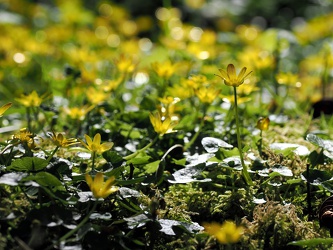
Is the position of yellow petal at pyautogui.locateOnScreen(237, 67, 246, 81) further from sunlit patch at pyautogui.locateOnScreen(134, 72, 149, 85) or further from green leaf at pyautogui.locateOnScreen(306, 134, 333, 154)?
sunlit patch at pyautogui.locateOnScreen(134, 72, 149, 85)

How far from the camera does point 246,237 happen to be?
1221 millimetres

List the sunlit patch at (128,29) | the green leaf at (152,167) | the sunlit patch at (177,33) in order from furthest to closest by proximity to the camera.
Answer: the sunlit patch at (128,29), the sunlit patch at (177,33), the green leaf at (152,167)

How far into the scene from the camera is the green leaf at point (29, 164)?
1217mm

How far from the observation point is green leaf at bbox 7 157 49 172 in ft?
3.99

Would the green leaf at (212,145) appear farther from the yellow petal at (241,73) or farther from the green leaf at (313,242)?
the green leaf at (313,242)

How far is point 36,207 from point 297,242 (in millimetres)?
558

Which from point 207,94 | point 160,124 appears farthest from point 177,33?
point 160,124

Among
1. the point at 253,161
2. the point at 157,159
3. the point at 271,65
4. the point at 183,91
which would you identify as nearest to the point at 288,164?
the point at 253,161

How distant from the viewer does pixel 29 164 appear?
1.23 meters

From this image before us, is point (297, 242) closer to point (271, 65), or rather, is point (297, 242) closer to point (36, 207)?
point (36, 207)

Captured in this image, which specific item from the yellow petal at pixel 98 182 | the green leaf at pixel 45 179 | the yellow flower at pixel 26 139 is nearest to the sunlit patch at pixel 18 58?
the yellow flower at pixel 26 139

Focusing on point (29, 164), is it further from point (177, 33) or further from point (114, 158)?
point (177, 33)

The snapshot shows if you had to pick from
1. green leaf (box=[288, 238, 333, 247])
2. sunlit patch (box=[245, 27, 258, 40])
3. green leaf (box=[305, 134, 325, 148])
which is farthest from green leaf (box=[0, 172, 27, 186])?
sunlit patch (box=[245, 27, 258, 40])

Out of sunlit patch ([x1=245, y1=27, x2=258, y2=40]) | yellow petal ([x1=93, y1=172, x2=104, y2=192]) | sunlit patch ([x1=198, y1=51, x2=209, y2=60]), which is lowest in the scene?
sunlit patch ([x1=245, y1=27, x2=258, y2=40])
